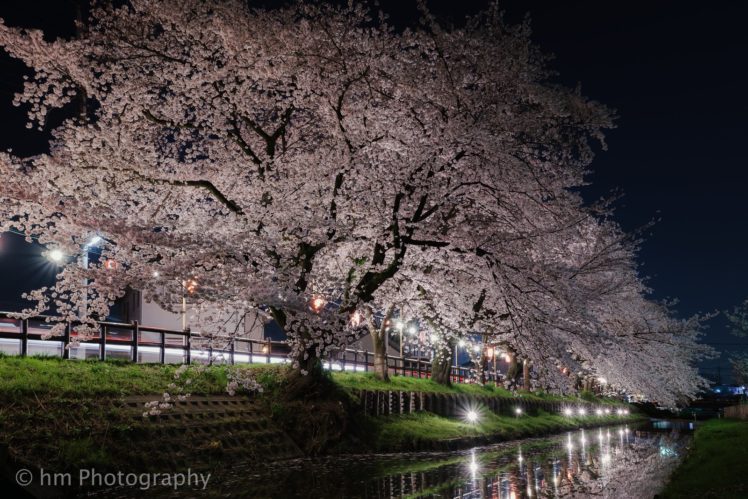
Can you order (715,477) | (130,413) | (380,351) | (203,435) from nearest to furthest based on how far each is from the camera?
(715,477), (130,413), (203,435), (380,351)

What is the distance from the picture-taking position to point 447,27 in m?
17.9

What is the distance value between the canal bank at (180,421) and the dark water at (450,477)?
94 cm

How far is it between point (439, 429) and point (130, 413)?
1298cm

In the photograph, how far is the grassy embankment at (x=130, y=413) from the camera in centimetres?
1287

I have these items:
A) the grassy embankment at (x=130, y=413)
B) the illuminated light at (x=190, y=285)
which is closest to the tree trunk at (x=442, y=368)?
the grassy embankment at (x=130, y=413)

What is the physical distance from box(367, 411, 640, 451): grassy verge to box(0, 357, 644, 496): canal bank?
0.21ft

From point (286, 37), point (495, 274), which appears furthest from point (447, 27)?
point (495, 274)

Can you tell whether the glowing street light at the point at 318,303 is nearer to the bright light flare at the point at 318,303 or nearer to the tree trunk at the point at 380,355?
the bright light flare at the point at 318,303

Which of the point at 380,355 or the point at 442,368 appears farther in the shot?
the point at 442,368

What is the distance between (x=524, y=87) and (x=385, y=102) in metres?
3.78

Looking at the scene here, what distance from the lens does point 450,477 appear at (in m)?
15.0

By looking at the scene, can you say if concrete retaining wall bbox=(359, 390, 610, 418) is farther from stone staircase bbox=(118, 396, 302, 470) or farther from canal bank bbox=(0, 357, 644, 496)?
stone staircase bbox=(118, 396, 302, 470)

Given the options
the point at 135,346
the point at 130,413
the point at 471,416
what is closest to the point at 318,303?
the point at 130,413

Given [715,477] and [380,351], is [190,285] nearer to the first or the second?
[715,477]
